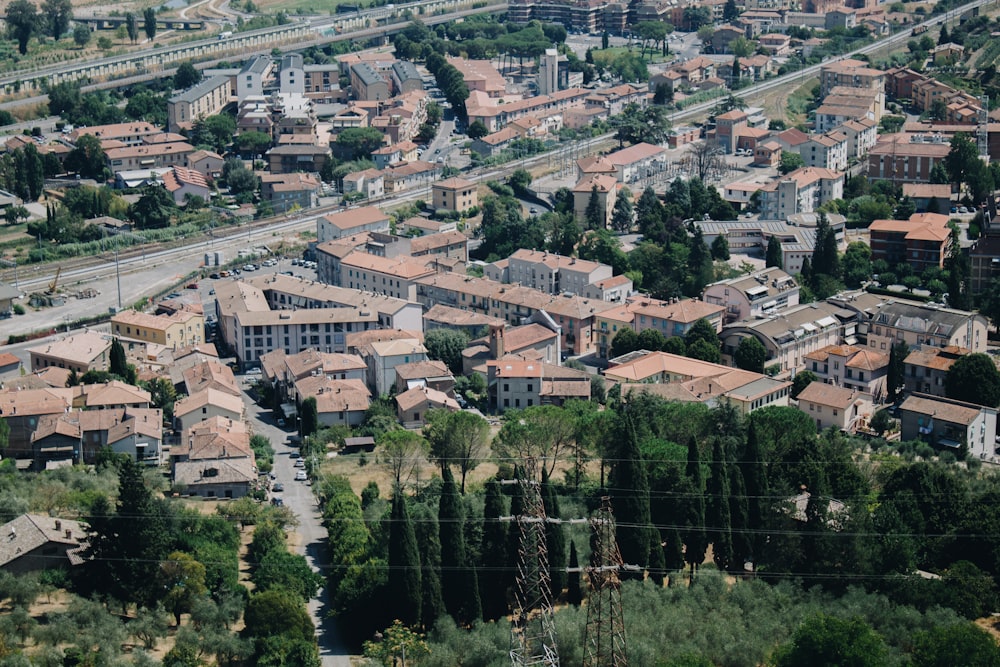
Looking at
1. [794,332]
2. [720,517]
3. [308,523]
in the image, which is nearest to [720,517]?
[720,517]

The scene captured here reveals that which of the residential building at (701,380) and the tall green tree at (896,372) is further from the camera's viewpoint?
the tall green tree at (896,372)

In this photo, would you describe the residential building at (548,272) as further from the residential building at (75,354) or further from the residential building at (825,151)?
the residential building at (825,151)

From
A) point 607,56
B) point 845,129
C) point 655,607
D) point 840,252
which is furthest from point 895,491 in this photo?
point 607,56

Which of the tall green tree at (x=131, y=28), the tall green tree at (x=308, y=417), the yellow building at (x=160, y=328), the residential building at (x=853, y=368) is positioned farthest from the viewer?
the tall green tree at (x=131, y=28)

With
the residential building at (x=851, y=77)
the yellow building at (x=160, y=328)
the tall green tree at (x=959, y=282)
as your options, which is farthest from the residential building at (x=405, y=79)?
the tall green tree at (x=959, y=282)

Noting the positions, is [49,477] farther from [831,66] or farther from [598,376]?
[831,66]

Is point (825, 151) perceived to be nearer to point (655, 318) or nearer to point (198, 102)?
point (655, 318)

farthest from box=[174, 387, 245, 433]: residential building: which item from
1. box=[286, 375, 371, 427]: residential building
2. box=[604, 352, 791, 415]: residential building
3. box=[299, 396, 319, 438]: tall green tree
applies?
box=[604, 352, 791, 415]: residential building
